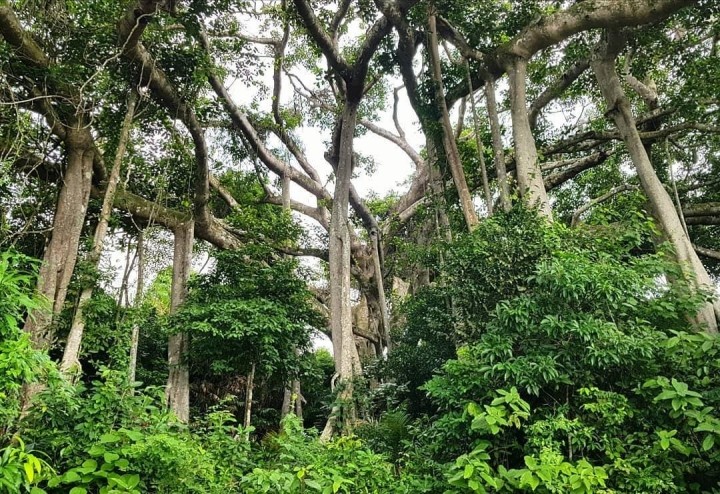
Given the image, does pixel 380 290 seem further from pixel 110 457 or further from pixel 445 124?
pixel 110 457

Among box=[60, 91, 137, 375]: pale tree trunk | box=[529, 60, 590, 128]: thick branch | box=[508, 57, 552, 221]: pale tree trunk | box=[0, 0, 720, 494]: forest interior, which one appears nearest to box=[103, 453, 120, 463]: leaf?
box=[0, 0, 720, 494]: forest interior

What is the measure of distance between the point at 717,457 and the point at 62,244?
265 inches

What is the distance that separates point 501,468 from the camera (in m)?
2.95

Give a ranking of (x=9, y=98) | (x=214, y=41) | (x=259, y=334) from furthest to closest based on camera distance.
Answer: (x=214, y=41), (x=259, y=334), (x=9, y=98)

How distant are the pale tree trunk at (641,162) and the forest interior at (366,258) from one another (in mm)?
38

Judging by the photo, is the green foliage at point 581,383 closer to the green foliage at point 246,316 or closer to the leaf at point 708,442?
the leaf at point 708,442

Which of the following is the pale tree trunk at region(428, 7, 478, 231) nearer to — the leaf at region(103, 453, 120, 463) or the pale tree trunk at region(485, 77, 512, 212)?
the pale tree trunk at region(485, 77, 512, 212)

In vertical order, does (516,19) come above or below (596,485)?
above

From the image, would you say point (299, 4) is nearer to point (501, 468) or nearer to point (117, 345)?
point (117, 345)

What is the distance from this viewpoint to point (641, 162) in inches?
254

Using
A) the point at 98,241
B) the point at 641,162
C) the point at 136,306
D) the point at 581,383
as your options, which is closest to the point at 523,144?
the point at 641,162

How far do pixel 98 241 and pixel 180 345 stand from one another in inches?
85.7

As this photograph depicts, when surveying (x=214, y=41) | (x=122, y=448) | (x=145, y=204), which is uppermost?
(x=214, y=41)

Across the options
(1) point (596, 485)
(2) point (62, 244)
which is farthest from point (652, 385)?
(2) point (62, 244)
